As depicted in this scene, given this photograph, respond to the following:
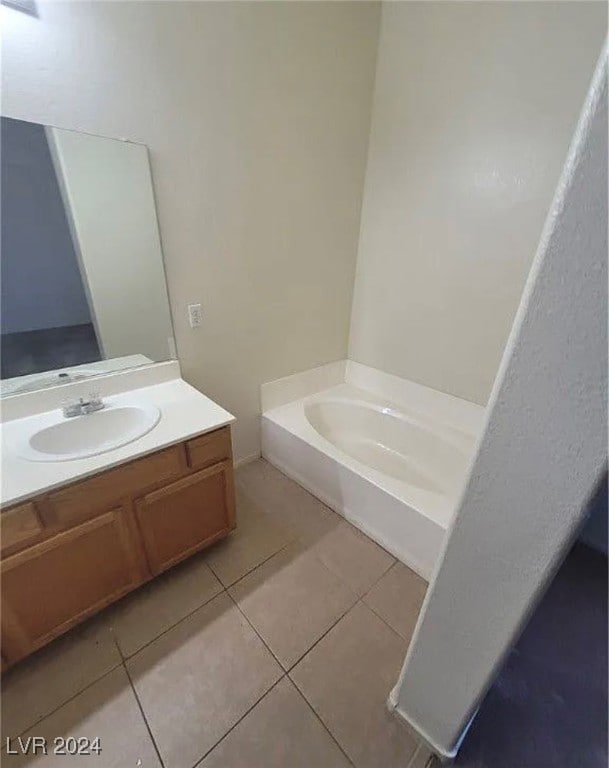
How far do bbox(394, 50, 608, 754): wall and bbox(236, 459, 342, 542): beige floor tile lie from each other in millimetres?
1001

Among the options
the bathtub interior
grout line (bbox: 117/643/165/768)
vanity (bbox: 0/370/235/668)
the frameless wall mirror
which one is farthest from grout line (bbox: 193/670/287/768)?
the frameless wall mirror

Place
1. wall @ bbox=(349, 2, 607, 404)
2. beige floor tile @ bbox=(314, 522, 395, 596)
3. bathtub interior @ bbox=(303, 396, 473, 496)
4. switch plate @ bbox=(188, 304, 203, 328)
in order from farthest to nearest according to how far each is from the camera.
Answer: bathtub interior @ bbox=(303, 396, 473, 496)
switch plate @ bbox=(188, 304, 203, 328)
beige floor tile @ bbox=(314, 522, 395, 596)
wall @ bbox=(349, 2, 607, 404)

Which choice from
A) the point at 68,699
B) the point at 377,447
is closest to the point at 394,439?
the point at 377,447

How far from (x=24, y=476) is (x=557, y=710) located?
6.25ft

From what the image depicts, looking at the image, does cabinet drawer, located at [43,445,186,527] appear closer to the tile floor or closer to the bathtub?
the tile floor

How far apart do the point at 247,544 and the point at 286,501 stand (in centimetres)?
35

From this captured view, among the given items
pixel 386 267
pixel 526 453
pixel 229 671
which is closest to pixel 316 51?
pixel 386 267

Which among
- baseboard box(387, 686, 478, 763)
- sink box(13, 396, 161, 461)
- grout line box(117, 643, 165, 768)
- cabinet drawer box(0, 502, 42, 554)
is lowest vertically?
grout line box(117, 643, 165, 768)

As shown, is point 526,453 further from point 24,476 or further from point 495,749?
point 24,476

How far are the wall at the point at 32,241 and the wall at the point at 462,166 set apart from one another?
171 centimetres

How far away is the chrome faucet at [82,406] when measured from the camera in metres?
1.31

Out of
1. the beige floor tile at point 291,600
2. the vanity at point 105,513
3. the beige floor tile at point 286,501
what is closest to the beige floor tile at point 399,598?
the beige floor tile at point 291,600

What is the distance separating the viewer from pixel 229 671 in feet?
3.84

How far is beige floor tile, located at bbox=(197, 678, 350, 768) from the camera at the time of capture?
972mm
